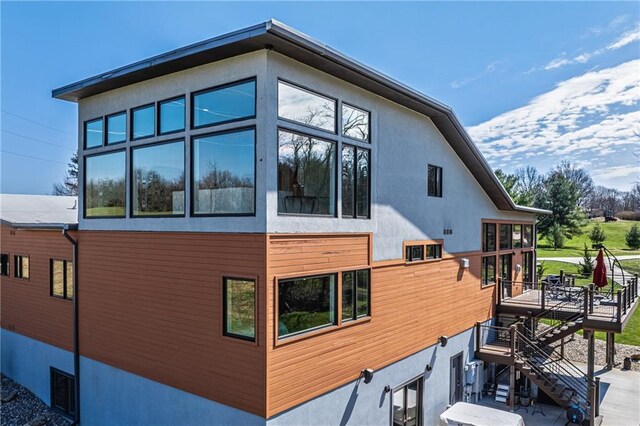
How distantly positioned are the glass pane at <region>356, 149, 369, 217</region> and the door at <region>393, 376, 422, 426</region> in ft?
14.3

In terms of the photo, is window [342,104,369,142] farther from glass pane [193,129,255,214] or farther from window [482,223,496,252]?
window [482,223,496,252]

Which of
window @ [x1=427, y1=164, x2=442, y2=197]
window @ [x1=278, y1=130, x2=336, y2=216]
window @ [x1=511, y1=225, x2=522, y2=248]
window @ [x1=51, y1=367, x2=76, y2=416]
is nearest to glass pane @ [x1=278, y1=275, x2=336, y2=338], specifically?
window @ [x1=278, y1=130, x2=336, y2=216]

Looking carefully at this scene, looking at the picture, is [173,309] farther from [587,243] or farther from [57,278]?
[587,243]

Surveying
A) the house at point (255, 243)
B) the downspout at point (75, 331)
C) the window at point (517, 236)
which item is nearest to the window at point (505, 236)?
the window at point (517, 236)

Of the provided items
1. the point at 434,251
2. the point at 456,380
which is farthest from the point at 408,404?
the point at 434,251

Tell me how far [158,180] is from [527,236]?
16.0 meters

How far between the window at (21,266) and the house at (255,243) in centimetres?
172

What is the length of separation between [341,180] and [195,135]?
279cm

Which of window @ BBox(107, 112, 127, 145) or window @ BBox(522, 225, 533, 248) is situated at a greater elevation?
window @ BBox(107, 112, 127, 145)

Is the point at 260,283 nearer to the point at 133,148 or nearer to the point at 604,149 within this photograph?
the point at 133,148

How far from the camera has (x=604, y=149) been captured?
147 ft

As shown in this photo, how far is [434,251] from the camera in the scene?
11.0m

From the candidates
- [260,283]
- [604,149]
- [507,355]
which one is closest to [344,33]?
[260,283]

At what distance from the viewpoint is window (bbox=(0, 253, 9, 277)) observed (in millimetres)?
12230
